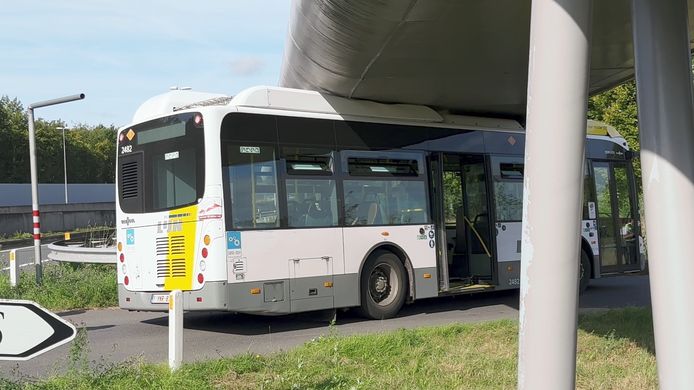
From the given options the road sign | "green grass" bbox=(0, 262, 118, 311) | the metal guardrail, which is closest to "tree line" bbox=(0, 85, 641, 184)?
the metal guardrail

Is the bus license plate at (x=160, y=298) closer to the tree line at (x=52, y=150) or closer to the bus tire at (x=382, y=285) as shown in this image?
the bus tire at (x=382, y=285)

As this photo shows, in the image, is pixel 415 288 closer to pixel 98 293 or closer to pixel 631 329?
pixel 631 329

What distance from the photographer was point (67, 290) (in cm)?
1393

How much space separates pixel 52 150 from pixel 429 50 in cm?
6514

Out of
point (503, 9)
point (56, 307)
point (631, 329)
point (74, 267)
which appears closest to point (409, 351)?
point (631, 329)

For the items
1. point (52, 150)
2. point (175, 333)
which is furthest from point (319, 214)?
point (52, 150)

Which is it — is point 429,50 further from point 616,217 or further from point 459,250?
point 616,217

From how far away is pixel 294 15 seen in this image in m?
9.15

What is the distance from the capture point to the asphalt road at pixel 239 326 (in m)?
9.04

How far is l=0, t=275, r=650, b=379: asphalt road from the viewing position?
29.7 ft

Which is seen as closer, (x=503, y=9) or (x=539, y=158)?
(x=539, y=158)

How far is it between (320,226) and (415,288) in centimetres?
213

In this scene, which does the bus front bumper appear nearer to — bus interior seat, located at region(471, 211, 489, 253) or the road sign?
bus interior seat, located at region(471, 211, 489, 253)

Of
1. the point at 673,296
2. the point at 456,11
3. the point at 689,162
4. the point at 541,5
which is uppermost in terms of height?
the point at 456,11
